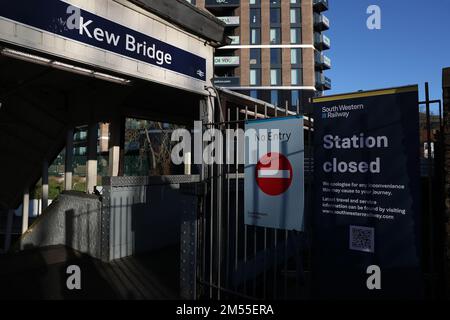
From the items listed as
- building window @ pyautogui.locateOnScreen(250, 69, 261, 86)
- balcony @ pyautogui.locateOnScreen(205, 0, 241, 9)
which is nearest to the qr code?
building window @ pyautogui.locateOnScreen(250, 69, 261, 86)

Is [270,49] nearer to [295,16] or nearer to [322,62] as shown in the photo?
[295,16]

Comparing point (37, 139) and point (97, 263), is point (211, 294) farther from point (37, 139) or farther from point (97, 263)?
point (37, 139)

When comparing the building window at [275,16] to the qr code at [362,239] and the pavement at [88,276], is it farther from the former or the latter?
the qr code at [362,239]

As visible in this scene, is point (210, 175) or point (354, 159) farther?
point (210, 175)

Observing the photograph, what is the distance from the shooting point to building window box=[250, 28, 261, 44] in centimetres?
4497

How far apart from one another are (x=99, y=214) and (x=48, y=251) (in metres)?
1.60

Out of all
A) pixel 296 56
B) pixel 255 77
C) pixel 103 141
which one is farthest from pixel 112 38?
pixel 296 56

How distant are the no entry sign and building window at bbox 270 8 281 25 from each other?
148 feet

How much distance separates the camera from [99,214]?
7012 millimetres

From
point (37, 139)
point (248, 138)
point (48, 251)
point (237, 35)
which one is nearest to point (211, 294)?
point (248, 138)

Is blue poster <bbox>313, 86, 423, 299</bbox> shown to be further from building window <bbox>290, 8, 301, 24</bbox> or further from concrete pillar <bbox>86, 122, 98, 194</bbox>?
building window <bbox>290, 8, 301, 24</bbox>

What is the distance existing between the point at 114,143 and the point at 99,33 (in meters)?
4.22

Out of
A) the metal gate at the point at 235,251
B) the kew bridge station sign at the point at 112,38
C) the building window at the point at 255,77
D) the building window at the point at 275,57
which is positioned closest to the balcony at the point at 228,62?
the building window at the point at 255,77

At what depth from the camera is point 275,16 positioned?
44.9 m
